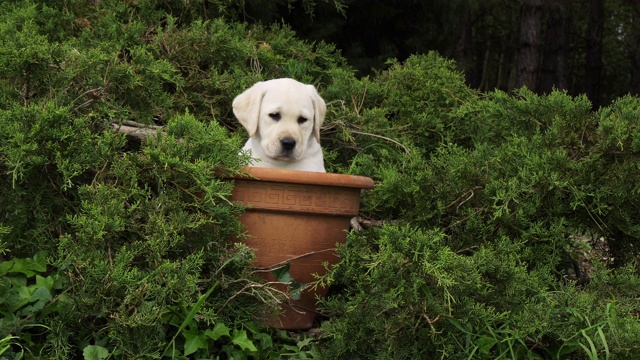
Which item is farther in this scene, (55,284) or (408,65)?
(408,65)

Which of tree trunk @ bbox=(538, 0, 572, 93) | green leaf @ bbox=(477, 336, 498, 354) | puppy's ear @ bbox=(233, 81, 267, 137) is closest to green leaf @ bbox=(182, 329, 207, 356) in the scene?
green leaf @ bbox=(477, 336, 498, 354)

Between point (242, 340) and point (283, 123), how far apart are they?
1.35 m

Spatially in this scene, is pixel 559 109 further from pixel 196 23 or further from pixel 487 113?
pixel 196 23

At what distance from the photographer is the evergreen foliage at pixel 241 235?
10.9 ft

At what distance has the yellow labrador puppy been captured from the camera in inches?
168

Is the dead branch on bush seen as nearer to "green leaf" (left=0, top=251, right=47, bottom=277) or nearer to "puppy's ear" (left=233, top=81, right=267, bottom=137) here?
"puppy's ear" (left=233, top=81, right=267, bottom=137)

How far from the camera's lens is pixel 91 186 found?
11.7 ft

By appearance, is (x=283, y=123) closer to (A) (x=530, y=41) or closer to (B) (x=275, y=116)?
(B) (x=275, y=116)

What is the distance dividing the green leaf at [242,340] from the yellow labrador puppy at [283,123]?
45.1 inches

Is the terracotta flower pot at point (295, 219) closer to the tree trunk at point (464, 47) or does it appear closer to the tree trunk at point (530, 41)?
the tree trunk at point (464, 47)

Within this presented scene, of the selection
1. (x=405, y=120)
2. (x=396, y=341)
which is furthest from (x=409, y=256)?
(x=405, y=120)

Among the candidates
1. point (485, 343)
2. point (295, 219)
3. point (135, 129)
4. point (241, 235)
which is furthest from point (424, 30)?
point (485, 343)

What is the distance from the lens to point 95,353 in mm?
3232

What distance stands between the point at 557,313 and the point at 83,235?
2.14 metres
